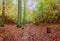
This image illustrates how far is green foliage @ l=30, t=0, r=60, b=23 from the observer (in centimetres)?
2368

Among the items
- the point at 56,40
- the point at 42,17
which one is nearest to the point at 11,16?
the point at 42,17

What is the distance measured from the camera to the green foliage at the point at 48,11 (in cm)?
2368

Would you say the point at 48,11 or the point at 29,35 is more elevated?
the point at 48,11

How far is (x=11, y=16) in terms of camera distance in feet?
109

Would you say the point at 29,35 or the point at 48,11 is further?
the point at 48,11

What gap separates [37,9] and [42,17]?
179cm

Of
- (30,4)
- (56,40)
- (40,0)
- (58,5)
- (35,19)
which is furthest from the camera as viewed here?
(30,4)

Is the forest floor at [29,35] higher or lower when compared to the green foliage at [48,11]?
lower

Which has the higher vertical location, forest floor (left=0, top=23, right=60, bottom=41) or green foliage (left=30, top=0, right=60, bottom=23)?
green foliage (left=30, top=0, right=60, bottom=23)

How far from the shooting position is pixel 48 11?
24.7 m

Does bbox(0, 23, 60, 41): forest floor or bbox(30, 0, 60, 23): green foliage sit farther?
bbox(30, 0, 60, 23): green foliage

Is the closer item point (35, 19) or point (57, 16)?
point (57, 16)

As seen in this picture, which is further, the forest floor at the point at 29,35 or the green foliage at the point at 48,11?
the green foliage at the point at 48,11

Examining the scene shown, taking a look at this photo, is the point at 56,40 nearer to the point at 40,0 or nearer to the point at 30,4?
the point at 40,0
